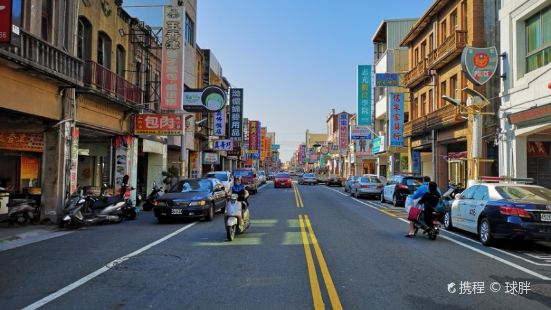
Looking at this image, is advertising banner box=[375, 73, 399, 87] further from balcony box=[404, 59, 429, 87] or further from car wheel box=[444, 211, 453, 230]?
car wheel box=[444, 211, 453, 230]

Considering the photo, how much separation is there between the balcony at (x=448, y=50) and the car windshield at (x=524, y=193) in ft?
50.8

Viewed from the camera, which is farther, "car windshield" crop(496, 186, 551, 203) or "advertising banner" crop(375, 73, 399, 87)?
"advertising banner" crop(375, 73, 399, 87)

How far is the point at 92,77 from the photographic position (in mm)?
17672

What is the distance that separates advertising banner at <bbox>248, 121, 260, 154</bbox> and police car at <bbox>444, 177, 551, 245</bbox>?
67940mm

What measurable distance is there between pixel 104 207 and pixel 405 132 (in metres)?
26.0

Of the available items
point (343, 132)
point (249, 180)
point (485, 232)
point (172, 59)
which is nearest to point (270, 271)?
point (485, 232)

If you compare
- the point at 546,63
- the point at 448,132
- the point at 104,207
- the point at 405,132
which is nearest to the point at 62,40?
the point at 104,207

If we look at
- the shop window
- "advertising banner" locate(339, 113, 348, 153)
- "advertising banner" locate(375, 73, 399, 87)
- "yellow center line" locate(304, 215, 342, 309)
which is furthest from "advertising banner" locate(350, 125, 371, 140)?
"yellow center line" locate(304, 215, 342, 309)

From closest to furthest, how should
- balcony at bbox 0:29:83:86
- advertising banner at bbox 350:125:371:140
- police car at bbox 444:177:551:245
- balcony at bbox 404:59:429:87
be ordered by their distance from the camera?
1. police car at bbox 444:177:551:245
2. balcony at bbox 0:29:83:86
3. balcony at bbox 404:59:429:87
4. advertising banner at bbox 350:125:371:140

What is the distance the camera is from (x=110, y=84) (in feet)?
63.9

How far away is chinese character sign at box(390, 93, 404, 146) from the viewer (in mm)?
36906

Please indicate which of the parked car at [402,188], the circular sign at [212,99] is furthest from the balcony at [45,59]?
the parked car at [402,188]

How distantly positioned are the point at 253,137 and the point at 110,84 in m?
62.2

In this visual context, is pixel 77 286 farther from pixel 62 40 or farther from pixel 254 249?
pixel 62 40
